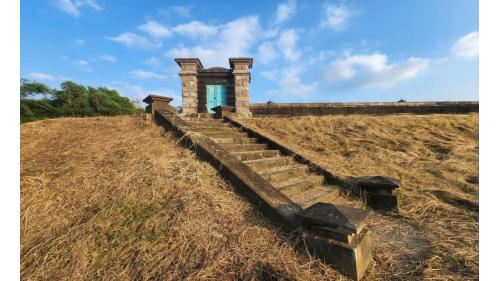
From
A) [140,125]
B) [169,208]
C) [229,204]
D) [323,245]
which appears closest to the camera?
[323,245]

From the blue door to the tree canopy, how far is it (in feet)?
70.2

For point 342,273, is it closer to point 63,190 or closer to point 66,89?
point 63,190

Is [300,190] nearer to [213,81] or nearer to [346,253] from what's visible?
[346,253]

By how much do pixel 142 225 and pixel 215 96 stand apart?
1072 centimetres

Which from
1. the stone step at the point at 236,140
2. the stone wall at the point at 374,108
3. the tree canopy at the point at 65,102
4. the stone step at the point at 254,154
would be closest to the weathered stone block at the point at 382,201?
the stone step at the point at 254,154

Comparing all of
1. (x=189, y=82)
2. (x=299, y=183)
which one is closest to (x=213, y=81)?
(x=189, y=82)

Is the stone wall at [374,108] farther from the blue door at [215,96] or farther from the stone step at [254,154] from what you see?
the stone step at [254,154]

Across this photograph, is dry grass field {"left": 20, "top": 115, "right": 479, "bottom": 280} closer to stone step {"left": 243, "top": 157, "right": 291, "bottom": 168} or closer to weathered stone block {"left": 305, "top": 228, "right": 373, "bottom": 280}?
A: weathered stone block {"left": 305, "top": 228, "right": 373, "bottom": 280}

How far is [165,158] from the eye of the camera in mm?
4156

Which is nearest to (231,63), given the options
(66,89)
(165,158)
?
(165,158)

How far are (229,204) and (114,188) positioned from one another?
1.76 meters

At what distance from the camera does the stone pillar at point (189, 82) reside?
39.9ft

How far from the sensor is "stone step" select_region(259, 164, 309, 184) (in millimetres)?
4184

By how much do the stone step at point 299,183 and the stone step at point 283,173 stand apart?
4.0 inches
